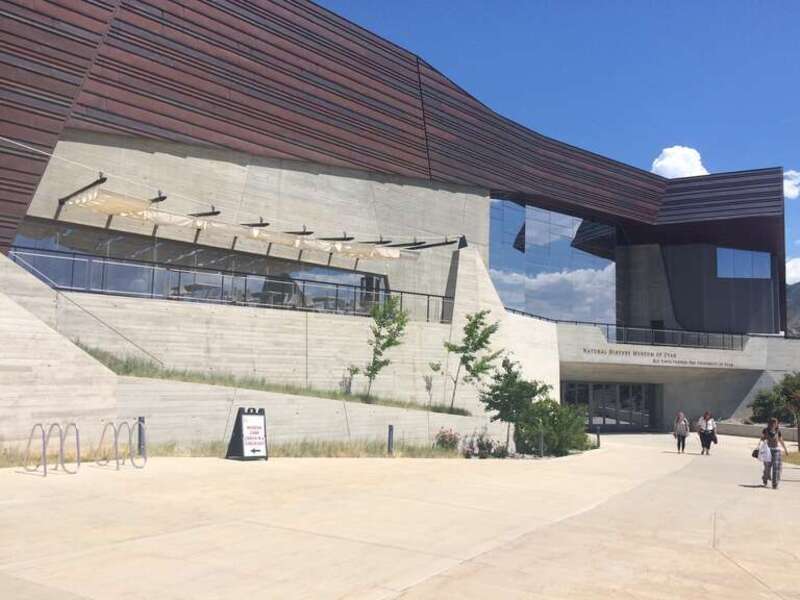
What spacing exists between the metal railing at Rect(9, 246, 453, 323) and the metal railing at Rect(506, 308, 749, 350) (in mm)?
15489

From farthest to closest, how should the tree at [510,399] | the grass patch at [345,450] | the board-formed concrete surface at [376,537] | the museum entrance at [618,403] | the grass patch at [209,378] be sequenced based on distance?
the museum entrance at [618,403]
the tree at [510,399]
the grass patch at [345,450]
the grass patch at [209,378]
the board-formed concrete surface at [376,537]

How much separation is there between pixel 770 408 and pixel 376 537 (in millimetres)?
36392

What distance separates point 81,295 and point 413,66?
2020cm

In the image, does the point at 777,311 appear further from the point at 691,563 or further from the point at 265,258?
the point at 691,563

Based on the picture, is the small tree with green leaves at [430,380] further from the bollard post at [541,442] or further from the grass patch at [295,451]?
the bollard post at [541,442]

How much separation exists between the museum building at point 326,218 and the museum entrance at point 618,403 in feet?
0.41

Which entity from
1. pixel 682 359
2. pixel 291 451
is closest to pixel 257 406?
pixel 291 451

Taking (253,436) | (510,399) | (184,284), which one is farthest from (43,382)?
(510,399)

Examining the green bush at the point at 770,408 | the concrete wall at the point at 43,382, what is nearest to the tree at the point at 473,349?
the concrete wall at the point at 43,382

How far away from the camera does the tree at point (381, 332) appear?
2381cm

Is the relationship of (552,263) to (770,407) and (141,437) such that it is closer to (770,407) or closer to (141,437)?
(770,407)

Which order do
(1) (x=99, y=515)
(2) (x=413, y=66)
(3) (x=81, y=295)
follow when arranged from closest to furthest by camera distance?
(1) (x=99, y=515), (3) (x=81, y=295), (2) (x=413, y=66)

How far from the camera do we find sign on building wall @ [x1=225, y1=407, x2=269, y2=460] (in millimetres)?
16562

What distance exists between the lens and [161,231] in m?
24.3
